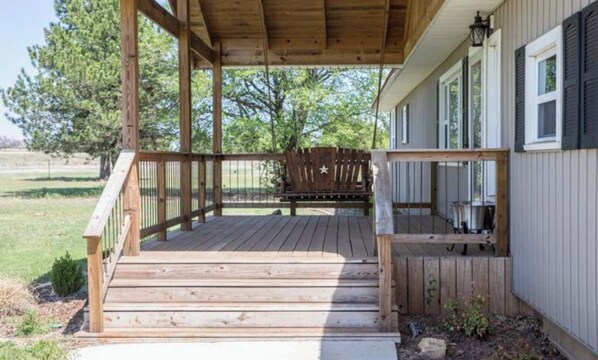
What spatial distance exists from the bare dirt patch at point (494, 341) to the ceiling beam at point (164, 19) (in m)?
3.57

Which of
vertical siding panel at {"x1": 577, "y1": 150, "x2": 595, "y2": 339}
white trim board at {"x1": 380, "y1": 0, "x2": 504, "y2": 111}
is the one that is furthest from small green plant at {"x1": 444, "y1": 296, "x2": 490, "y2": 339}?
white trim board at {"x1": 380, "y1": 0, "x2": 504, "y2": 111}

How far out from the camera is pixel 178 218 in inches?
247

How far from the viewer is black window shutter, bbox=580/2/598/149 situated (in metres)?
3.01

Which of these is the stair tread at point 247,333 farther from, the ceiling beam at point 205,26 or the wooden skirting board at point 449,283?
the ceiling beam at point 205,26

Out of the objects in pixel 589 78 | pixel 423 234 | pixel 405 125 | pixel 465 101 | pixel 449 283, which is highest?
pixel 405 125

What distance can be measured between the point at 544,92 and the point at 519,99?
0.40 metres

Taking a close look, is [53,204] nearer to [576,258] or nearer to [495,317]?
[495,317]

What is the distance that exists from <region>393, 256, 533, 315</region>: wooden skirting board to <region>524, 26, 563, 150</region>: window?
111cm

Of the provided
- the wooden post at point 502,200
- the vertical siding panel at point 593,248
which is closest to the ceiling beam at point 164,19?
the wooden post at point 502,200

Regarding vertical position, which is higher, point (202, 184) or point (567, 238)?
point (202, 184)

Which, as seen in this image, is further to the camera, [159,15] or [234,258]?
[159,15]

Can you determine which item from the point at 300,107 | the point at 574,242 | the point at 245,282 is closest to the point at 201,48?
the point at 245,282

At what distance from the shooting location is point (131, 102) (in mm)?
4695

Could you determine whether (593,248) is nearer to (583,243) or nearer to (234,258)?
(583,243)
